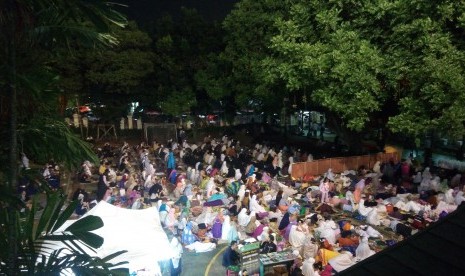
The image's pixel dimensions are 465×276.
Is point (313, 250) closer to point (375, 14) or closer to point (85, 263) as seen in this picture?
A: point (85, 263)

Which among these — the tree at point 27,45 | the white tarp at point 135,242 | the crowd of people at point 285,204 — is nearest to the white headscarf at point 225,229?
the crowd of people at point 285,204

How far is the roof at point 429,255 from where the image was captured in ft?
9.41

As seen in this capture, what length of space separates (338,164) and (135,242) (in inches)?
521

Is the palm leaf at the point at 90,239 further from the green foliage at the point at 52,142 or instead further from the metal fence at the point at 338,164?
the metal fence at the point at 338,164

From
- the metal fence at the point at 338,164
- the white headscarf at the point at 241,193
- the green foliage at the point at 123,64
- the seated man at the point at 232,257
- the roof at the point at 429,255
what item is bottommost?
the seated man at the point at 232,257

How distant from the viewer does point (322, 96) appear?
17219 millimetres

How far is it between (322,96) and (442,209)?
6.90 metres

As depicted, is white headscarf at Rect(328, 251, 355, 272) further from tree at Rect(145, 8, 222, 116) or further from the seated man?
tree at Rect(145, 8, 222, 116)

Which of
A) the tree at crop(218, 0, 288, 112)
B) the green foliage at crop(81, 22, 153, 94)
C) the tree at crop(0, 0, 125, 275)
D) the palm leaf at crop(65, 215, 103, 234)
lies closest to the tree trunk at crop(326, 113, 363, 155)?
the tree at crop(218, 0, 288, 112)

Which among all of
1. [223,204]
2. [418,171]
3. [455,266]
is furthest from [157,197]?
[455,266]

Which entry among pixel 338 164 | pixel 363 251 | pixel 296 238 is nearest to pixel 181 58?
pixel 338 164

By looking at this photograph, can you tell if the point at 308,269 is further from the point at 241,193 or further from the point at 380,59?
the point at 380,59

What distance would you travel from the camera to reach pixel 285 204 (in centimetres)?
1336

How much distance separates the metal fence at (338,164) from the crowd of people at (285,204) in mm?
399
